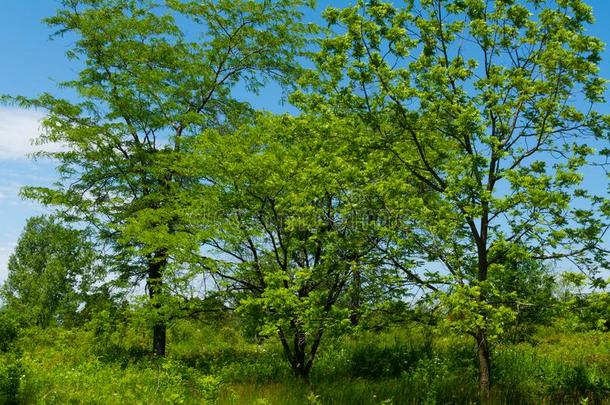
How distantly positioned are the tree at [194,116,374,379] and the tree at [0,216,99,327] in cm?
796

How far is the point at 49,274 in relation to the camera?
125ft

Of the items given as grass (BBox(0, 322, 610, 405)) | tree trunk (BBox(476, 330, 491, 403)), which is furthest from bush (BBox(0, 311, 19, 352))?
tree trunk (BBox(476, 330, 491, 403))

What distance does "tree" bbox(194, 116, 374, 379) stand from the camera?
9273mm

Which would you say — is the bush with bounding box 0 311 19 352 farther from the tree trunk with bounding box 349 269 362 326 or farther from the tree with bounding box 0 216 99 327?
the tree trunk with bounding box 349 269 362 326

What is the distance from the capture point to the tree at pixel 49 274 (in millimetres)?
18031

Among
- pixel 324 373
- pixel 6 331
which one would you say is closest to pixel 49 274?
pixel 6 331

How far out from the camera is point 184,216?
12.9 metres

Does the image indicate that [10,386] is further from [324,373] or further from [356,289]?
[324,373]

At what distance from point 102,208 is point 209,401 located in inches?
446

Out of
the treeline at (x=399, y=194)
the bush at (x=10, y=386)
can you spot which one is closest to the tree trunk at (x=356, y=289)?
the treeline at (x=399, y=194)

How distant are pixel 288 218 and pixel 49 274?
32.7 meters

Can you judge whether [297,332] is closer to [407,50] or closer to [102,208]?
[407,50]

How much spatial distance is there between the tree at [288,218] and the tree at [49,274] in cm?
796

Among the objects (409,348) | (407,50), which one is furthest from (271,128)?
(409,348)
